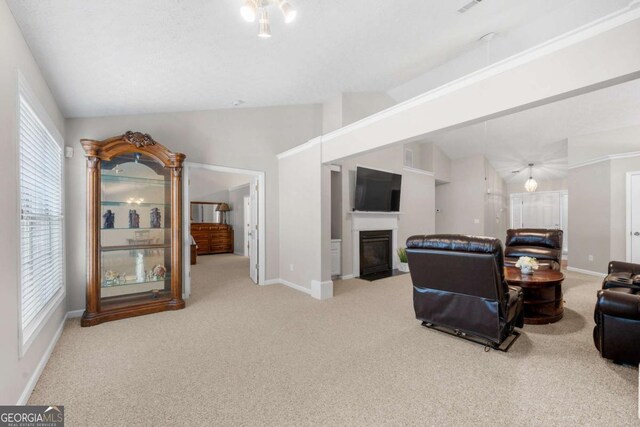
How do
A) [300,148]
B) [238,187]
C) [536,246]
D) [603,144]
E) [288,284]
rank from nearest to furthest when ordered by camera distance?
1. [300,148]
2. [288,284]
3. [536,246]
4. [603,144]
5. [238,187]

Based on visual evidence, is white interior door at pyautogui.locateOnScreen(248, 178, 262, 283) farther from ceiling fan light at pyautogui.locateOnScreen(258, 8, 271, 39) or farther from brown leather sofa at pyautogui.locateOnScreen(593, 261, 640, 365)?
brown leather sofa at pyautogui.locateOnScreen(593, 261, 640, 365)

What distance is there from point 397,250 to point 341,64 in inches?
166

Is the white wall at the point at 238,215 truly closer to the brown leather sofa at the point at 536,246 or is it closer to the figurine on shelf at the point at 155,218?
the figurine on shelf at the point at 155,218

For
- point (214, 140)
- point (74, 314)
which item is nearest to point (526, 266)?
point (214, 140)

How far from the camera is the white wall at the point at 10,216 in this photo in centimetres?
164

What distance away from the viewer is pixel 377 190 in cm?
598

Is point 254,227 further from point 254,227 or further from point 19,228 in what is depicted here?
point 19,228

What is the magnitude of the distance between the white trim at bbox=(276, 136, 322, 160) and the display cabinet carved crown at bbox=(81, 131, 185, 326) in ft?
5.77

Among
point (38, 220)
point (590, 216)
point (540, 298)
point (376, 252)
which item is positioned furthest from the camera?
point (376, 252)

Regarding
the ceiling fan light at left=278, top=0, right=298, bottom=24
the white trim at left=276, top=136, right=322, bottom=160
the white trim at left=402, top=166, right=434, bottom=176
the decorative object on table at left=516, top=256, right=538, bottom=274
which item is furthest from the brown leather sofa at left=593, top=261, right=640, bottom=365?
the white trim at left=402, top=166, right=434, bottom=176

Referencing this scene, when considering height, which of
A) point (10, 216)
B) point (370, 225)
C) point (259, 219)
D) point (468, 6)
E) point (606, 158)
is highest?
point (468, 6)

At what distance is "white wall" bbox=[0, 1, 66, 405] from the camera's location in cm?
164

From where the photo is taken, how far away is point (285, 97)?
4.60m

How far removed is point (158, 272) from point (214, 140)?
2.12 metres
